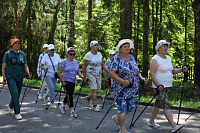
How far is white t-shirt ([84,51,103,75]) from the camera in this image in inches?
373

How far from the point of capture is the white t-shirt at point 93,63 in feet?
31.1

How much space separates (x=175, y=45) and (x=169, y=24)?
3.91 m

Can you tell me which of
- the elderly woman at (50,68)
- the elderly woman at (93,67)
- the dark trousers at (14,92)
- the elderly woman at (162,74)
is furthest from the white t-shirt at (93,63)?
the elderly woman at (162,74)

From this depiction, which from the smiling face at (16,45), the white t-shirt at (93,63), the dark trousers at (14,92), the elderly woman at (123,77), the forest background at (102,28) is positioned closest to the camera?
the elderly woman at (123,77)

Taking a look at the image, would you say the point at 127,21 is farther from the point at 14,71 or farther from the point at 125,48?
the point at 125,48

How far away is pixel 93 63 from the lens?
375 inches

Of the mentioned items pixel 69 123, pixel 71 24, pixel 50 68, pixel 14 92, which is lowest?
pixel 69 123

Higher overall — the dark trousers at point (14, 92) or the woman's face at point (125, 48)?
the woman's face at point (125, 48)

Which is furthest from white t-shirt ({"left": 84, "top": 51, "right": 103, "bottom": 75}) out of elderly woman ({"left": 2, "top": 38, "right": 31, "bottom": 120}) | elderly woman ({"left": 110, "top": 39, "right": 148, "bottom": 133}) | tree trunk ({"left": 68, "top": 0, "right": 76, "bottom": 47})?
tree trunk ({"left": 68, "top": 0, "right": 76, "bottom": 47})

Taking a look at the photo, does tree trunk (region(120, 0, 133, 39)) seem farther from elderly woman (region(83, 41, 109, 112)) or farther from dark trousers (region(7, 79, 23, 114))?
dark trousers (region(7, 79, 23, 114))

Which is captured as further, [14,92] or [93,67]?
[93,67]

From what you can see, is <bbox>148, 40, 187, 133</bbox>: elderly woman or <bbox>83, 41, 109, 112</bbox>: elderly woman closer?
<bbox>148, 40, 187, 133</bbox>: elderly woman

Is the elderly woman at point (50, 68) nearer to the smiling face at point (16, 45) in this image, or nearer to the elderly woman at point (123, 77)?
the smiling face at point (16, 45)

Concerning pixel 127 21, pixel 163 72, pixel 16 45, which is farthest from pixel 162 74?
pixel 127 21
